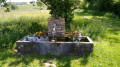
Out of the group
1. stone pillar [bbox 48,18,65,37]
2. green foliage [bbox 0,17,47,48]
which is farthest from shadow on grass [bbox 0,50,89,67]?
stone pillar [bbox 48,18,65,37]

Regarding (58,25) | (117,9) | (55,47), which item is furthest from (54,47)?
(117,9)

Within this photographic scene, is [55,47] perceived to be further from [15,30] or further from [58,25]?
[15,30]

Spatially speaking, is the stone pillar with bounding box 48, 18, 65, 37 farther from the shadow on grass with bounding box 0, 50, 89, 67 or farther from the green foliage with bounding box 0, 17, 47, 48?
the green foliage with bounding box 0, 17, 47, 48

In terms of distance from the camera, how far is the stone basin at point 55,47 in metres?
4.04

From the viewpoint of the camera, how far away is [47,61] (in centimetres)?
386

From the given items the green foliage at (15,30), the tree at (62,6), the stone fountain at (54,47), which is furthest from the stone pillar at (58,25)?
the green foliage at (15,30)

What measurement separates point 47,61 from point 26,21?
5.72 m

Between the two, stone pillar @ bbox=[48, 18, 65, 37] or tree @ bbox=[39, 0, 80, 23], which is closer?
stone pillar @ bbox=[48, 18, 65, 37]

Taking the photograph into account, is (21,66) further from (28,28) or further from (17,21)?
(17,21)

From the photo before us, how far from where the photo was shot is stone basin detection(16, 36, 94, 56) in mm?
4043

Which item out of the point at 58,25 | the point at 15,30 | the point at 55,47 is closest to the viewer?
the point at 55,47

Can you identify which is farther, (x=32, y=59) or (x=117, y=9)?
(x=117, y=9)

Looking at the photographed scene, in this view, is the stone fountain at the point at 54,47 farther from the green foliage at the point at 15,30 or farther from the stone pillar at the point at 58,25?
the green foliage at the point at 15,30

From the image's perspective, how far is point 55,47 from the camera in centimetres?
411
